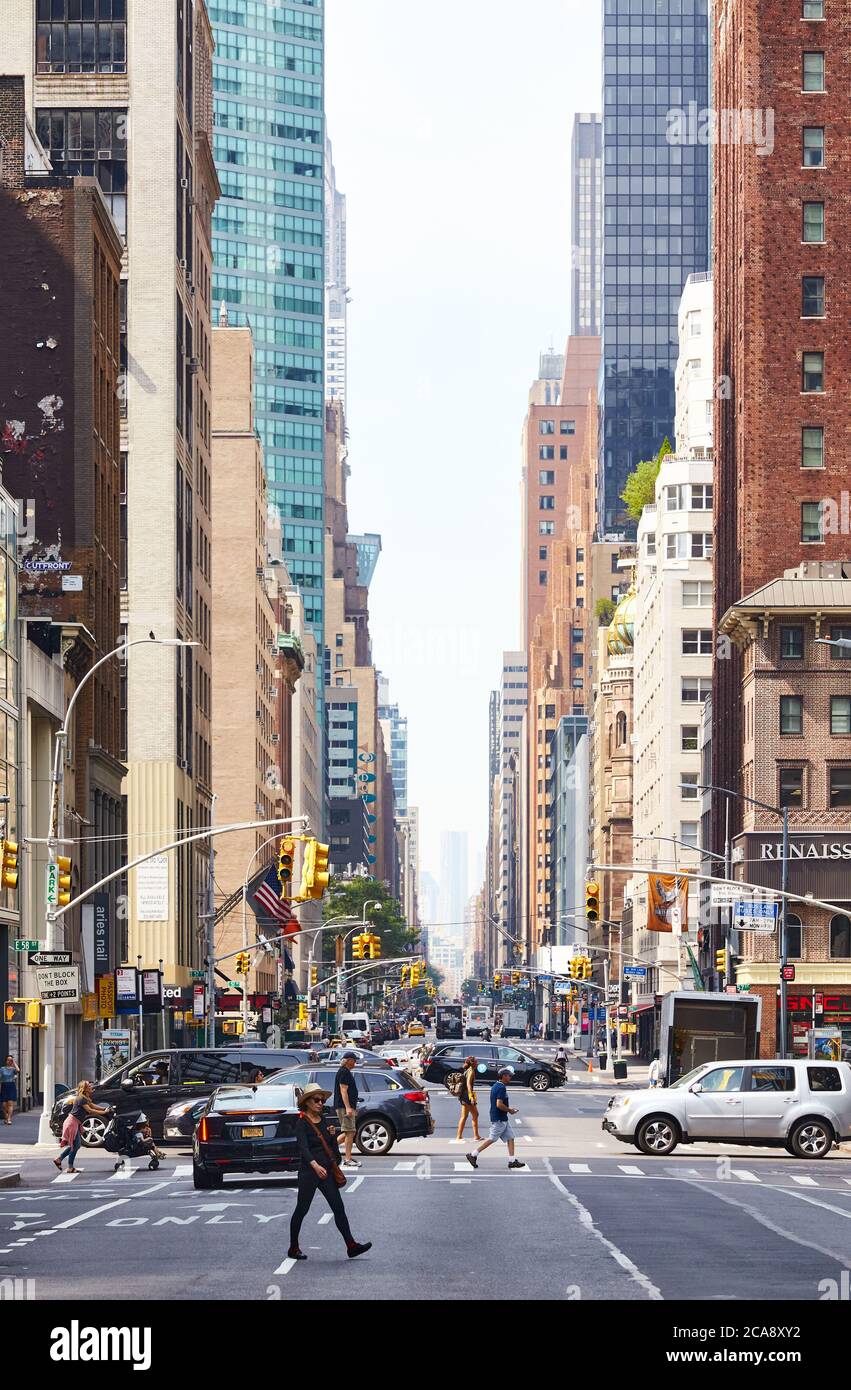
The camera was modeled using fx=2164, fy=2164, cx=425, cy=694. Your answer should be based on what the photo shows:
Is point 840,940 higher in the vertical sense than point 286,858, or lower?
lower

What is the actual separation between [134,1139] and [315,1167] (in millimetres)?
20525

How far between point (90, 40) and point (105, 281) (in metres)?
21.8

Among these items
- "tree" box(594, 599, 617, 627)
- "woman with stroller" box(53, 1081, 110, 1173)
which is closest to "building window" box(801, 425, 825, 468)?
"woman with stroller" box(53, 1081, 110, 1173)

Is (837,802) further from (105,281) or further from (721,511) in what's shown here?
(105,281)

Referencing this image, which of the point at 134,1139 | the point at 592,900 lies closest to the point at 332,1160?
the point at 134,1139

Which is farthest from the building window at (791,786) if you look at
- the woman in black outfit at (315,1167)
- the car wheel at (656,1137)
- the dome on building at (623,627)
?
the woman in black outfit at (315,1167)

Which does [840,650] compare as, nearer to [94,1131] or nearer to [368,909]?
[94,1131]

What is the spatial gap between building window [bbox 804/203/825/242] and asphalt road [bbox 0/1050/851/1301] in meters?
60.6

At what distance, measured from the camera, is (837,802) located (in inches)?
3597

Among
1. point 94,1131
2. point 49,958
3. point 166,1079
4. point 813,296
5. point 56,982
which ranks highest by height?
point 813,296

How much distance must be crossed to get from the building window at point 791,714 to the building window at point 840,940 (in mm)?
8169

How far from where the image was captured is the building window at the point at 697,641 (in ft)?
407

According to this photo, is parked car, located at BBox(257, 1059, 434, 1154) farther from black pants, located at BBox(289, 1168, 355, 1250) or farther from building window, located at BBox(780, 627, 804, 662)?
building window, located at BBox(780, 627, 804, 662)

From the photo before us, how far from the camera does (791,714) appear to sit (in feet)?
301
